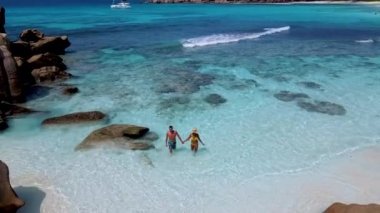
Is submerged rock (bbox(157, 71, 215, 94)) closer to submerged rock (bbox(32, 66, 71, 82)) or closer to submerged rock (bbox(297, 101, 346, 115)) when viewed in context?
submerged rock (bbox(297, 101, 346, 115))

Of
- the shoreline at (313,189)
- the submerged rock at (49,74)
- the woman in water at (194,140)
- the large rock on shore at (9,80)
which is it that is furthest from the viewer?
the submerged rock at (49,74)

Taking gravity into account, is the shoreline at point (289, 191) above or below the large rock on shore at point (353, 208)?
below

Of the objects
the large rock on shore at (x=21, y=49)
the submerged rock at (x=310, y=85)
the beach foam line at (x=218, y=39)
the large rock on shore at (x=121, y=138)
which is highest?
the large rock on shore at (x=21, y=49)

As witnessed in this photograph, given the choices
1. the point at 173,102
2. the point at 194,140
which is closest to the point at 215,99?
the point at 173,102

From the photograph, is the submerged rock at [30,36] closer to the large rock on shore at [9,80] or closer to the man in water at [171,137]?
the large rock on shore at [9,80]

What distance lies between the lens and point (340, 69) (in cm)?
2841

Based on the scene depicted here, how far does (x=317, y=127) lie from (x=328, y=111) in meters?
2.35

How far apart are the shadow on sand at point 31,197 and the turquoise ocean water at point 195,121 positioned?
38cm

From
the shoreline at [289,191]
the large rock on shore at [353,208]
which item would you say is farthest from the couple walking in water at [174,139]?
the large rock on shore at [353,208]

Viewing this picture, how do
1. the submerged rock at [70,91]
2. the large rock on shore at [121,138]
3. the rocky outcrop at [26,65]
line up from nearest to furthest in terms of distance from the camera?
the large rock on shore at [121,138] → the rocky outcrop at [26,65] → the submerged rock at [70,91]

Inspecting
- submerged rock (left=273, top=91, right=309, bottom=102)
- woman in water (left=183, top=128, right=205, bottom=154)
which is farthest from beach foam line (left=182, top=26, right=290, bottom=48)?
woman in water (left=183, top=128, right=205, bottom=154)

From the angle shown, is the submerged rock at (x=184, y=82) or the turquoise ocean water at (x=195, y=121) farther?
the submerged rock at (x=184, y=82)

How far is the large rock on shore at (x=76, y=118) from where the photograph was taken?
19062 mm

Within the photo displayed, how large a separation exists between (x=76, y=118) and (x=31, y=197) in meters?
6.76
